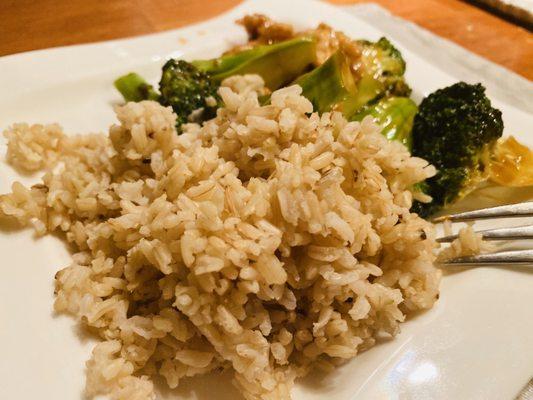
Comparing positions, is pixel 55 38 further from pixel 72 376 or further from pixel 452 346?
pixel 452 346

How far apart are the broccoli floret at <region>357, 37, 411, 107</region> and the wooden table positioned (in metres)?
1.41

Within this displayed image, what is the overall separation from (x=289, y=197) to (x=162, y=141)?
573mm

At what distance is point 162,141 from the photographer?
1743mm

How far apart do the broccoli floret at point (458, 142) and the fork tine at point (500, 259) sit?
0.37 meters

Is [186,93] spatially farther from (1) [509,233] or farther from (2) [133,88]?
(1) [509,233]

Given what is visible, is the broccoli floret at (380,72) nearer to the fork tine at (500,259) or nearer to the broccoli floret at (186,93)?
the broccoli floret at (186,93)

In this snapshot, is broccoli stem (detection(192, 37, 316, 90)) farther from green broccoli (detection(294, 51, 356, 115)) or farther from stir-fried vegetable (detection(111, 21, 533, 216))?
green broccoli (detection(294, 51, 356, 115))

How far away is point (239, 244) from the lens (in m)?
1.32

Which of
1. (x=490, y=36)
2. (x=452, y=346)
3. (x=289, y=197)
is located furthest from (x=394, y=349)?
(x=490, y=36)

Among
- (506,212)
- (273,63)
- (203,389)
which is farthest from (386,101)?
(203,389)

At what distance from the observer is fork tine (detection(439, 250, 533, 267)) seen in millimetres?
1706

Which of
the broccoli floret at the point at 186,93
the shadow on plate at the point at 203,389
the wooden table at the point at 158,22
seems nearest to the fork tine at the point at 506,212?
the shadow on plate at the point at 203,389

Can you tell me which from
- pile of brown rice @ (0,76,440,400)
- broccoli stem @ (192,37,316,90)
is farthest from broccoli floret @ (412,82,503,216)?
broccoli stem @ (192,37,316,90)

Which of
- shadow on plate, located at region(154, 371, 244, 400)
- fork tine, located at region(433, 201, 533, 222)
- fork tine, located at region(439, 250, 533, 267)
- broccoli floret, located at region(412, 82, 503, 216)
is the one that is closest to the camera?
shadow on plate, located at region(154, 371, 244, 400)
